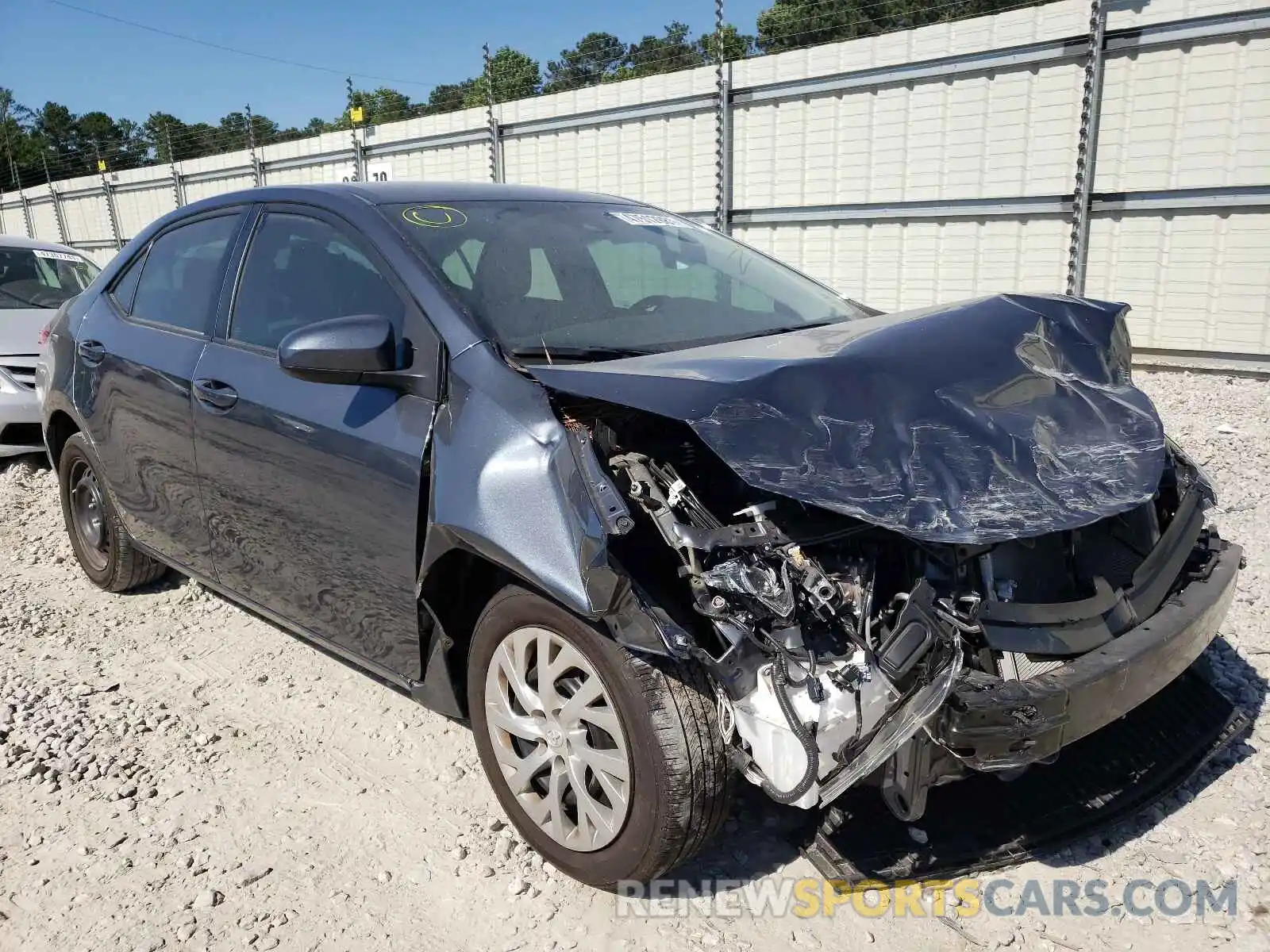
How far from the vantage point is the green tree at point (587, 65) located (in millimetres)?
10852

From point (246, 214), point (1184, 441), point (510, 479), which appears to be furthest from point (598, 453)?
point (1184, 441)

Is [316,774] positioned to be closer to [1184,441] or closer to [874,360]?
[874,360]

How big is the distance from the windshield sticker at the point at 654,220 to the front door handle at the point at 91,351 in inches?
85.3

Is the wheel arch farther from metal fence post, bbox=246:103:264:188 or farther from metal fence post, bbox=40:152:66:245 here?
metal fence post, bbox=40:152:66:245

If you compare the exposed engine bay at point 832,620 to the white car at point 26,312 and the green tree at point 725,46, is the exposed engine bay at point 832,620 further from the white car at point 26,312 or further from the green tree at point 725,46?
the green tree at point 725,46

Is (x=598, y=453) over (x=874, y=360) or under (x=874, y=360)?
under

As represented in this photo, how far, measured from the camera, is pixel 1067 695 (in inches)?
80.1

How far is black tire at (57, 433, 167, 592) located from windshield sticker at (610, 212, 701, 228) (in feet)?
8.16

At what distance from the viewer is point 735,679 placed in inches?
82.0

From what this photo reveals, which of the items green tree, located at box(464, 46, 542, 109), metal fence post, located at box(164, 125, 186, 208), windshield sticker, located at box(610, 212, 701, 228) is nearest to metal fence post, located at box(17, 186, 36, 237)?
metal fence post, located at box(164, 125, 186, 208)

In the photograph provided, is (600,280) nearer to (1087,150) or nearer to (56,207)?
(1087,150)

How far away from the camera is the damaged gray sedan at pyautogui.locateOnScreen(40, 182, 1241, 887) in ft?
6.70

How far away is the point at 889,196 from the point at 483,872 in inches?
307

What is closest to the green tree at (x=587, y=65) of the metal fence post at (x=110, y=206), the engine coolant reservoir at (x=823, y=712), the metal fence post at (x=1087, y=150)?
the metal fence post at (x=1087, y=150)
